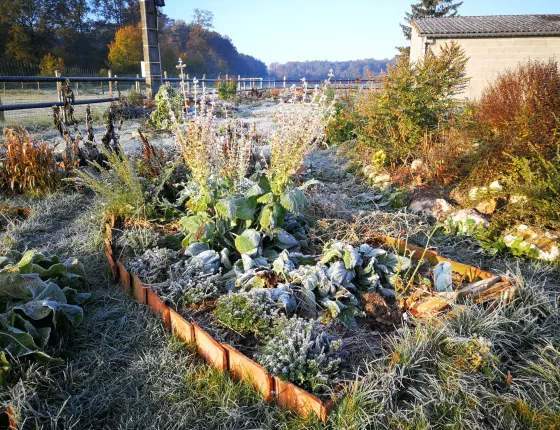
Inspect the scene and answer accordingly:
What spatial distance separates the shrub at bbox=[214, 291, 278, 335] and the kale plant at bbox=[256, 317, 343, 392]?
0.37 ft

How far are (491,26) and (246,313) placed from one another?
16.7 m

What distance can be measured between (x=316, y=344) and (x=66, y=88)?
5465 millimetres

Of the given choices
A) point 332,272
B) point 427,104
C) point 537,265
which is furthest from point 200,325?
point 427,104

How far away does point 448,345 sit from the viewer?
1763 millimetres

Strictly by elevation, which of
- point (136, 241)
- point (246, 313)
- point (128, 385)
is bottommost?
point (128, 385)

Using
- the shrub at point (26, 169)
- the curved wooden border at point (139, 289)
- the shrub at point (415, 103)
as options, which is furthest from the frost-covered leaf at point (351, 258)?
the shrub at point (26, 169)

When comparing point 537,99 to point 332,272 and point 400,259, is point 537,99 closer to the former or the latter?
point 400,259

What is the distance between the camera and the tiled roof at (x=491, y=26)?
13.4 metres

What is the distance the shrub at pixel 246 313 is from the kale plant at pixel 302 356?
11 centimetres

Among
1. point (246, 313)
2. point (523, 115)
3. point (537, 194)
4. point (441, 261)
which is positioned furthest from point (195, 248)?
point (523, 115)

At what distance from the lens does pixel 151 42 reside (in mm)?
11125

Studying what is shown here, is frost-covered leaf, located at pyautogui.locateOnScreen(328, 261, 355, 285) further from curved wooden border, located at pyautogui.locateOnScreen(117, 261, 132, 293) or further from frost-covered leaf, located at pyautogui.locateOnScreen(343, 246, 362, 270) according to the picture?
curved wooden border, located at pyautogui.locateOnScreen(117, 261, 132, 293)

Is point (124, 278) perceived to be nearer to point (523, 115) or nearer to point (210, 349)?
point (210, 349)

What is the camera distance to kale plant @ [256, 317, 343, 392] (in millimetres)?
1596
